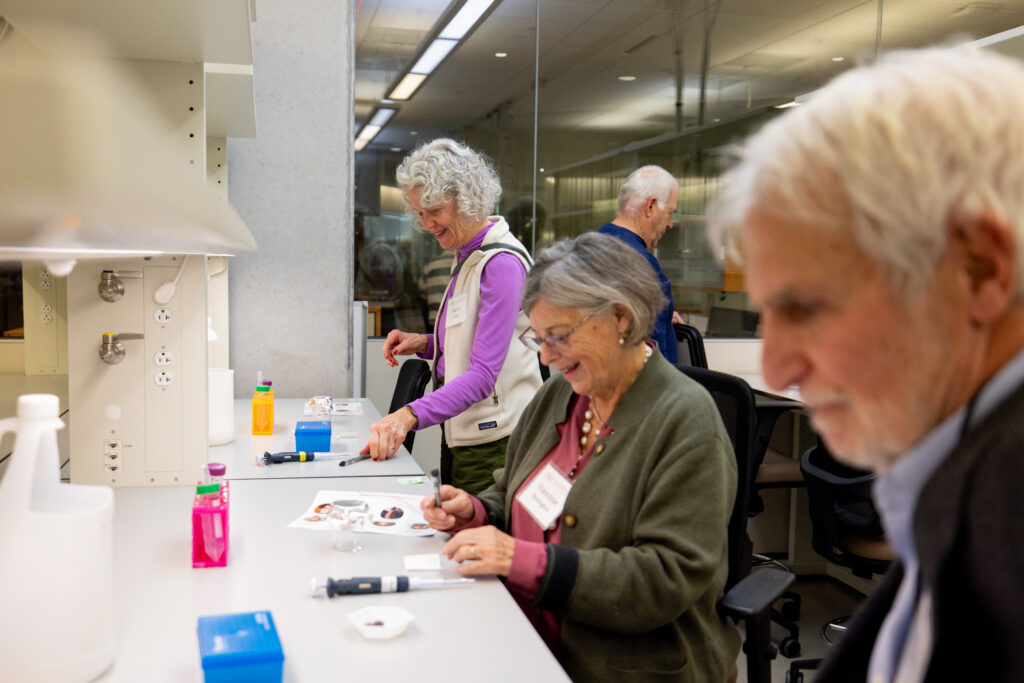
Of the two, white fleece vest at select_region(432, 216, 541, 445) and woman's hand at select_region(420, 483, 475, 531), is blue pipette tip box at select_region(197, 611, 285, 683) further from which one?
white fleece vest at select_region(432, 216, 541, 445)

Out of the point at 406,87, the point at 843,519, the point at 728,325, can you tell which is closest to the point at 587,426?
the point at 843,519

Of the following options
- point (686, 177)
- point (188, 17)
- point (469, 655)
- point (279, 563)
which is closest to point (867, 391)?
point (469, 655)

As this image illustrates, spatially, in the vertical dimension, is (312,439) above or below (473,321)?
below

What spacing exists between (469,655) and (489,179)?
5.57 feet

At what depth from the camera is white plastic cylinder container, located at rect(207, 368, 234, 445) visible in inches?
102

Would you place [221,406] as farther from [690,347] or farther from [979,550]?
[979,550]

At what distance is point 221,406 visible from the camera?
2613mm

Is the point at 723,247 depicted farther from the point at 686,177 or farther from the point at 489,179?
the point at 686,177

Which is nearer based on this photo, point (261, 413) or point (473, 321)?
point (473, 321)

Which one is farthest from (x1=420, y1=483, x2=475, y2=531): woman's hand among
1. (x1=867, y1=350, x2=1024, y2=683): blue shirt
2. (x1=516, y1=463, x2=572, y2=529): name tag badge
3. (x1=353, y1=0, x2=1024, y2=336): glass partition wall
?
(x1=353, y1=0, x2=1024, y2=336): glass partition wall

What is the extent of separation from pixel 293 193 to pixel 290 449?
4.91 ft

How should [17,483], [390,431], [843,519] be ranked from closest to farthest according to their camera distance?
[17,483] < [390,431] < [843,519]

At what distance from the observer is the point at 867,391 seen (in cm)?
56

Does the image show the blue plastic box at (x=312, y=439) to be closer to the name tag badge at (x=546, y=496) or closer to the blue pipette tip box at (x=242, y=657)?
the name tag badge at (x=546, y=496)
